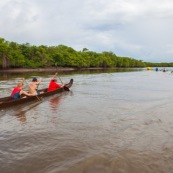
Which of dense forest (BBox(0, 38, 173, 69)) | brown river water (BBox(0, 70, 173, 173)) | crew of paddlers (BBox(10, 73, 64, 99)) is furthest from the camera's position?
dense forest (BBox(0, 38, 173, 69))

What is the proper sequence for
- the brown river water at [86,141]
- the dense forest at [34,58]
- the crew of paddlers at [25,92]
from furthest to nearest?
the dense forest at [34,58] → the crew of paddlers at [25,92] → the brown river water at [86,141]

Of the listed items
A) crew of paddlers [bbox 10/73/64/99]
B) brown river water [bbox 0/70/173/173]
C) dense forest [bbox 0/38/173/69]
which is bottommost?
brown river water [bbox 0/70/173/173]

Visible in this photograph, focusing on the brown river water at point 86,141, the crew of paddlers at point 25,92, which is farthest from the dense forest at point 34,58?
the brown river water at point 86,141

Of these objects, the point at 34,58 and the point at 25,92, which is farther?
the point at 34,58

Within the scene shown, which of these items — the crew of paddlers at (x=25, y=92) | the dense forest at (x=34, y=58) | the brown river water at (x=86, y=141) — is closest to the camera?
the brown river water at (x=86, y=141)

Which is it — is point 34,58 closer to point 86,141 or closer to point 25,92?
point 25,92

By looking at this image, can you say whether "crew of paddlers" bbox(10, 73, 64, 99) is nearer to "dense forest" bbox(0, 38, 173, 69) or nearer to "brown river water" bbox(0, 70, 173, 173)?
"brown river water" bbox(0, 70, 173, 173)

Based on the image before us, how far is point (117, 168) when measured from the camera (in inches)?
227

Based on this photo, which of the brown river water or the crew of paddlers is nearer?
the brown river water

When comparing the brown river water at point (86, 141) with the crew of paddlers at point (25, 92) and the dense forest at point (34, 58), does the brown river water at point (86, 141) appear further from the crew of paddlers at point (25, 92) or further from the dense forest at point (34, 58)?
the dense forest at point (34, 58)

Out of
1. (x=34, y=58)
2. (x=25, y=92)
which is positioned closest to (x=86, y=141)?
(x=25, y=92)

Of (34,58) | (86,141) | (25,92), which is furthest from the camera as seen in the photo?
(34,58)

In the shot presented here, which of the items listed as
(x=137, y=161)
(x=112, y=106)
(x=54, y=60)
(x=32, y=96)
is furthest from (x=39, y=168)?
(x=54, y=60)

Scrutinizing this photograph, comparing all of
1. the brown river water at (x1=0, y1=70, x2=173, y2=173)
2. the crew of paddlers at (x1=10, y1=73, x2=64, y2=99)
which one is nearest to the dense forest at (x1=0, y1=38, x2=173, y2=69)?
the crew of paddlers at (x1=10, y1=73, x2=64, y2=99)
